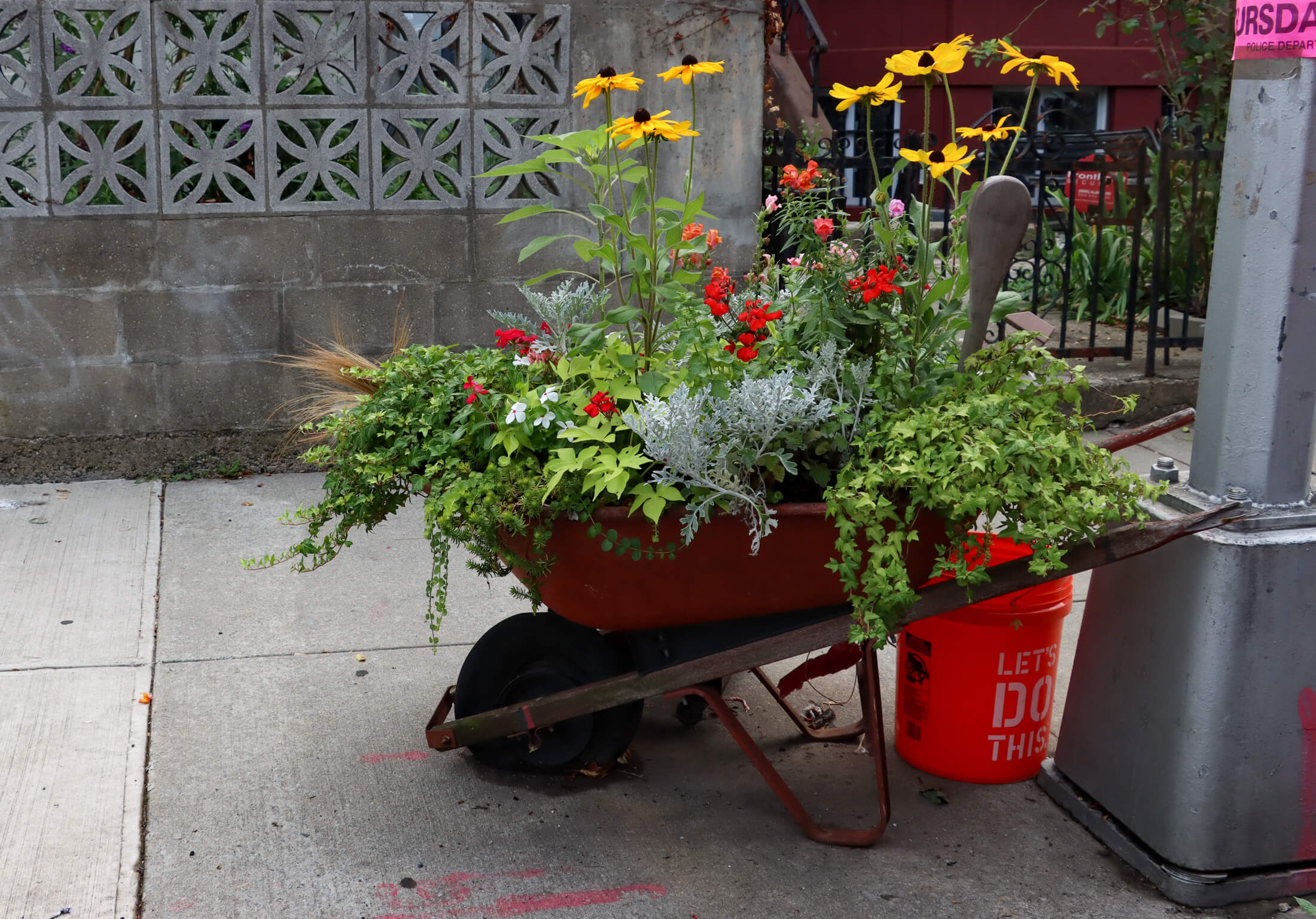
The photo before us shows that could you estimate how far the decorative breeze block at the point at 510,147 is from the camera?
201 inches

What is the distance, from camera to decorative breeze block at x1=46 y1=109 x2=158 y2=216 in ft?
15.8

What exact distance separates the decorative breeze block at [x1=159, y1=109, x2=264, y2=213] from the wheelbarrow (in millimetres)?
2863

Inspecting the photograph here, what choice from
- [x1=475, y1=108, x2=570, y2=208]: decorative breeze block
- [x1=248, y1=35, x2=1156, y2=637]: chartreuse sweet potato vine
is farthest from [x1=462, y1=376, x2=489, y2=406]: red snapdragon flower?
[x1=475, y1=108, x2=570, y2=208]: decorative breeze block

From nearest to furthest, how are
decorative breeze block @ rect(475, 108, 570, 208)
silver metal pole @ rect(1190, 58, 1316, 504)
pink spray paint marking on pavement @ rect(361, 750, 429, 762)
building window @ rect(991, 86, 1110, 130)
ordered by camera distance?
silver metal pole @ rect(1190, 58, 1316, 504), pink spray paint marking on pavement @ rect(361, 750, 429, 762), decorative breeze block @ rect(475, 108, 570, 208), building window @ rect(991, 86, 1110, 130)

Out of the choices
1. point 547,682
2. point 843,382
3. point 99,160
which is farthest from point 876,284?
point 99,160

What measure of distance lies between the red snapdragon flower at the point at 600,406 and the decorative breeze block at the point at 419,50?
119 inches

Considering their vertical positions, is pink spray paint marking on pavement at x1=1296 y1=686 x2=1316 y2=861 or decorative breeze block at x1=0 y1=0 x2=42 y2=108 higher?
decorative breeze block at x1=0 y1=0 x2=42 y2=108

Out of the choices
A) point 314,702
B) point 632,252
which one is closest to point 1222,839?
point 632,252

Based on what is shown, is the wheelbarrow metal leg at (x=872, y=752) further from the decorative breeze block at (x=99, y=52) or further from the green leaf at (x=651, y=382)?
the decorative breeze block at (x=99, y=52)

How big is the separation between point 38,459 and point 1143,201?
5.33 m

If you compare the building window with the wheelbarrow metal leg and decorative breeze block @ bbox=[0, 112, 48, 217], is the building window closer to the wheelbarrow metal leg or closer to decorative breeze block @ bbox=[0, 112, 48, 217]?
decorative breeze block @ bbox=[0, 112, 48, 217]

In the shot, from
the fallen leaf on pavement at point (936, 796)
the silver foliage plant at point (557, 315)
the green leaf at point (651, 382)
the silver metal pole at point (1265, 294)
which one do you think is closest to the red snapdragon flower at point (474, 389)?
the silver foliage plant at point (557, 315)

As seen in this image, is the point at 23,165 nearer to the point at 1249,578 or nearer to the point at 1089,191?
the point at 1249,578

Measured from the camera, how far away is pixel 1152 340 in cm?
589
